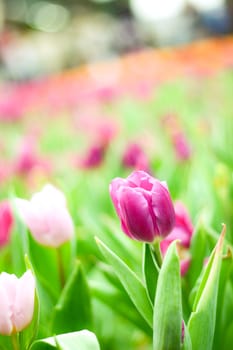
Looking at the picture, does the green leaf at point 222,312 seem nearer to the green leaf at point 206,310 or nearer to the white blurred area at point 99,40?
the green leaf at point 206,310

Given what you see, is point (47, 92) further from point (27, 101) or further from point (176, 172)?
point (176, 172)

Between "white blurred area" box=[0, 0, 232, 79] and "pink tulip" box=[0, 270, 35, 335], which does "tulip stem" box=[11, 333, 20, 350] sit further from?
"white blurred area" box=[0, 0, 232, 79]

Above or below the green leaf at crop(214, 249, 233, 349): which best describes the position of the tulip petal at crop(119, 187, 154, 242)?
above

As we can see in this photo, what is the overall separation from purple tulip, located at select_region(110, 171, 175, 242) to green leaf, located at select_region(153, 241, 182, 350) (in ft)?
0.13

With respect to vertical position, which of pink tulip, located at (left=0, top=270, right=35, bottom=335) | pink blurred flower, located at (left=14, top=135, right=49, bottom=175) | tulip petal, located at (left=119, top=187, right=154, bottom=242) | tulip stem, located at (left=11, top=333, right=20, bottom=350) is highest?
tulip petal, located at (left=119, top=187, right=154, bottom=242)

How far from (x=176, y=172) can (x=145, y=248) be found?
0.59 m

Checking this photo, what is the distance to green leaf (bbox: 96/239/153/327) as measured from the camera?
0.44 metres

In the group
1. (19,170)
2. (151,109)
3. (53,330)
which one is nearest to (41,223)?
(53,330)

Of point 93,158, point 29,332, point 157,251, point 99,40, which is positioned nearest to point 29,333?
point 29,332

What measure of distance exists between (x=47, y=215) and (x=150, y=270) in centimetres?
12

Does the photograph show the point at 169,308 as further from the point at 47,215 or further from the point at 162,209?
the point at 47,215

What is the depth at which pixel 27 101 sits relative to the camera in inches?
110

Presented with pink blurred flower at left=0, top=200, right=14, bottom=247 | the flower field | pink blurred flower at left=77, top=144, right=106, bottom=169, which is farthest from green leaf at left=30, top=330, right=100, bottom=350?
pink blurred flower at left=77, top=144, right=106, bottom=169

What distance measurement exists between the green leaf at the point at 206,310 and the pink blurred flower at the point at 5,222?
0.32 metres
